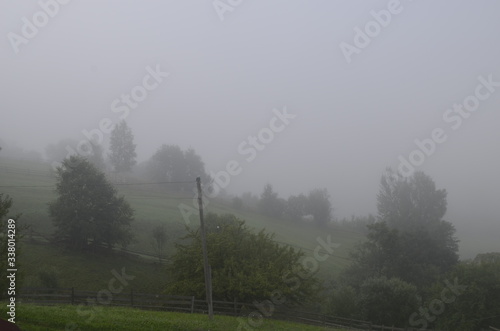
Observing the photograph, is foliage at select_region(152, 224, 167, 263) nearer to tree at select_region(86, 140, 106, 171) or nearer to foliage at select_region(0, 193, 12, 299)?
foliage at select_region(0, 193, 12, 299)

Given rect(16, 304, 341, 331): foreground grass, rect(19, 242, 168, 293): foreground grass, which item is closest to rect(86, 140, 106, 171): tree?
rect(19, 242, 168, 293): foreground grass

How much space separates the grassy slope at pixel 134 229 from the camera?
3922 cm

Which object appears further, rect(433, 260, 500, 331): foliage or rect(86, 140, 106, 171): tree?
rect(86, 140, 106, 171): tree

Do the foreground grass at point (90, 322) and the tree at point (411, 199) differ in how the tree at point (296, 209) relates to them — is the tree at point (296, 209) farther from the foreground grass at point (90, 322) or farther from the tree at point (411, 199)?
the foreground grass at point (90, 322)

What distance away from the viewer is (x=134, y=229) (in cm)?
5462

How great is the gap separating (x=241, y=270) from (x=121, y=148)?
280ft

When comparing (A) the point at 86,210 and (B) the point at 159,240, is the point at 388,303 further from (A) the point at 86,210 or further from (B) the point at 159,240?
(A) the point at 86,210

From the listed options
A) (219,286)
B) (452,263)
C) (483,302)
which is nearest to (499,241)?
(452,263)

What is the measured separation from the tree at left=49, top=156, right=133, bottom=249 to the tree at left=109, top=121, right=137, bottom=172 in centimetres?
6479

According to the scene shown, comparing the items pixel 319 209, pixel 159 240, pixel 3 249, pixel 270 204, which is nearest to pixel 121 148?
pixel 270 204

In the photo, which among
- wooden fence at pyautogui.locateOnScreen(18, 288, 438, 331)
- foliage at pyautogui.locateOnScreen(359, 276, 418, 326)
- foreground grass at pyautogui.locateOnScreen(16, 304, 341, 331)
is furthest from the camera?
foliage at pyautogui.locateOnScreen(359, 276, 418, 326)

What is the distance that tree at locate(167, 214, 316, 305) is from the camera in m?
34.2

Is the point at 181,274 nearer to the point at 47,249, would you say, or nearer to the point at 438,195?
the point at 47,249

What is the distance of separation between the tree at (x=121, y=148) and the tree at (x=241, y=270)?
79.6 metres
